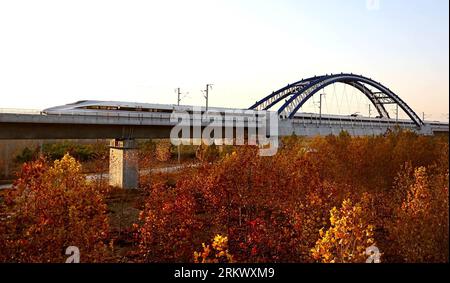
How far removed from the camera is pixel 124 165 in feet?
121

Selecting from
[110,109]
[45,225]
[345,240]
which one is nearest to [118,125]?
[110,109]

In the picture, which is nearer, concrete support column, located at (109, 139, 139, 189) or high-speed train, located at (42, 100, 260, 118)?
high-speed train, located at (42, 100, 260, 118)

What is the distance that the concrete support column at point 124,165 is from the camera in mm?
36769

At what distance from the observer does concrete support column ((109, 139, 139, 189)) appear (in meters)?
36.8

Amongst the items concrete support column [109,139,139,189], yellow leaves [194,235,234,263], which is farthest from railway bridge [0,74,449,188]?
yellow leaves [194,235,234,263]

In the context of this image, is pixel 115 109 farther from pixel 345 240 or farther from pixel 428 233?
pixel 428 233

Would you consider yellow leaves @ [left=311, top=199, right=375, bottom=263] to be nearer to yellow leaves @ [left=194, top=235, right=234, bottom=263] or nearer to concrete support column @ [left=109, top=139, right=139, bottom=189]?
yellow leaves @ [left=194, top=235, right=234, bottom=263]

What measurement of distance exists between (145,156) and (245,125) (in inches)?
755

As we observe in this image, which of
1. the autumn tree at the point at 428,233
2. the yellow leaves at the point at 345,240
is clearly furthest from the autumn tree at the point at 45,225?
the autumn tree at the point at 428,233

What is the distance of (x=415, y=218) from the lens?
45.5ft

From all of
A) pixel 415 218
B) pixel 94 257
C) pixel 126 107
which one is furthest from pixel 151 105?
pixel 415 218

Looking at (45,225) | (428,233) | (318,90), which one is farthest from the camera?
(318,90)

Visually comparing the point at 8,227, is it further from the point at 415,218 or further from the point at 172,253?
the point at 415,218

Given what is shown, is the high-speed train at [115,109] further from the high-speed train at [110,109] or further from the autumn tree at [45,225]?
the autumn tree at [45,225]
